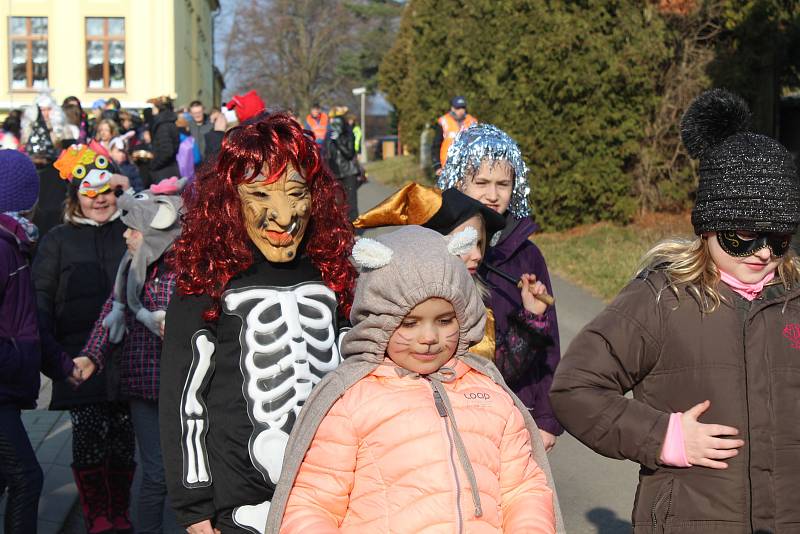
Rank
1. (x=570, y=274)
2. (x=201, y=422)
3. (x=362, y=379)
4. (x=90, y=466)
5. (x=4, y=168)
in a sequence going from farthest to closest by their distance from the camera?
1. (x=570, y=274)
2. (x=90, y=466)
3. (x=4, y=168)
4. (x=201, y=422)
5. (x=362, y=379)

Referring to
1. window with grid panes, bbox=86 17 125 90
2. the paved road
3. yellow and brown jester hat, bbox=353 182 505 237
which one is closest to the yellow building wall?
window with grid panes, bbox=86 17 125 90

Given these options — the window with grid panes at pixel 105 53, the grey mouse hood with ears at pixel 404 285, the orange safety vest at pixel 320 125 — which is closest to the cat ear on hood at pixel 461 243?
the grey mouse hood with ears at pixel 404 285

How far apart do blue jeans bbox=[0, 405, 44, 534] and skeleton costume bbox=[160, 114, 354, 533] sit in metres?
1.31

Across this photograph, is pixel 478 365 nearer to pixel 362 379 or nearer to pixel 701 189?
pixel 362 379

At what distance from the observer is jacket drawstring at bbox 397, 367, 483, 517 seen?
2861 mm

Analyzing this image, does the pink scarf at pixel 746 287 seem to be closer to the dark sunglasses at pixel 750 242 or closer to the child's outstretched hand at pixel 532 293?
the dark sunglasses at pixel 750 242

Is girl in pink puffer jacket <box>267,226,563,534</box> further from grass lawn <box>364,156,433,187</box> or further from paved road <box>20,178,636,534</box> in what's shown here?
grass lawn <box>364,156,433,187</box>

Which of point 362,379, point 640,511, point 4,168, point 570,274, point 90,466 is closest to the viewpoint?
point 362,379

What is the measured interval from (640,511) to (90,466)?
3.39 meters

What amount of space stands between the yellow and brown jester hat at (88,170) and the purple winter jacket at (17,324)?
3.56 feet

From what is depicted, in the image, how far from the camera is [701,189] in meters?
3.32

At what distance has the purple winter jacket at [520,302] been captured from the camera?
14.5 ft

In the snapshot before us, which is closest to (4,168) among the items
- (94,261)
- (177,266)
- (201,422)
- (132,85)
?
(94,261)

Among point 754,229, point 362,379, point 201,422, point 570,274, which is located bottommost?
point 570,274
